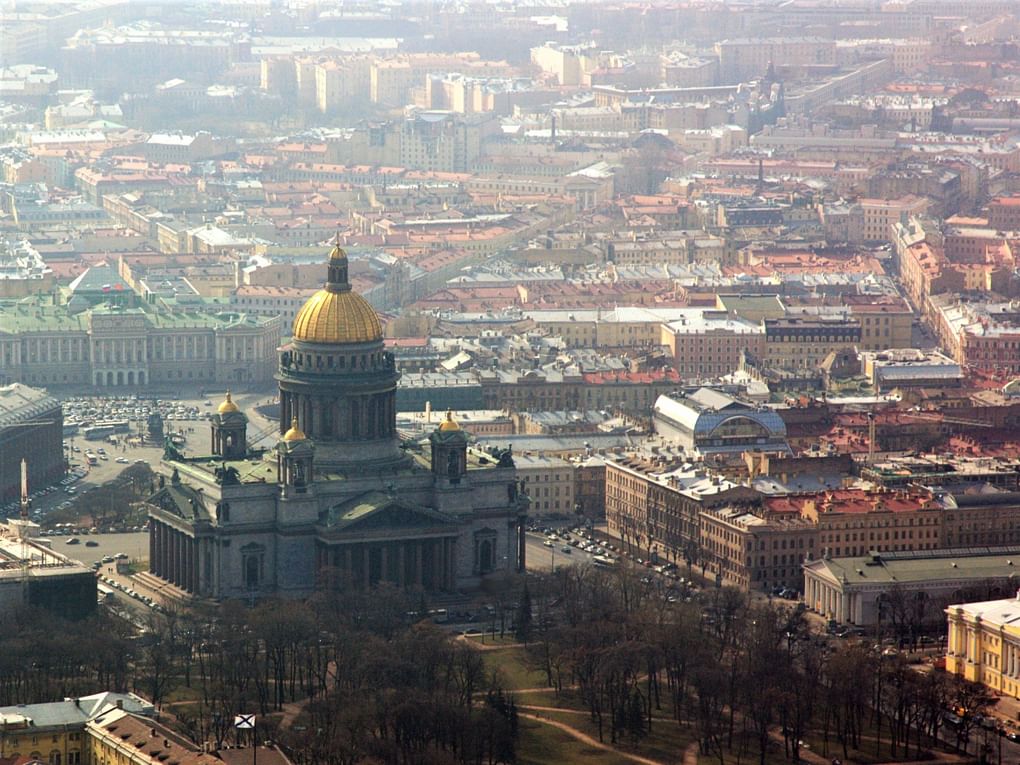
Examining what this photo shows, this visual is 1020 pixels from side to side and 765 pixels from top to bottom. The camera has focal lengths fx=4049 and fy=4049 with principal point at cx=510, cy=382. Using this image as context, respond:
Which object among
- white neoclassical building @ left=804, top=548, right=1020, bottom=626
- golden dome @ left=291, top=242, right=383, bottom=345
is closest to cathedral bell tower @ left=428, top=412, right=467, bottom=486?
golden dome @ left=291, top=242, right=383, bottom=345

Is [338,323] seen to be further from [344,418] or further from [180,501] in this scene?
[180,501]

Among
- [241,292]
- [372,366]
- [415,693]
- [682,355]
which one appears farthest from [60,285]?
[415,693]

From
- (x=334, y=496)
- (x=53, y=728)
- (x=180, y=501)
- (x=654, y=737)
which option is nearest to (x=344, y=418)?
(x=334, y=496)

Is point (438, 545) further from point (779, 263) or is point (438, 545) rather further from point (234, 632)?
point (779, 263)

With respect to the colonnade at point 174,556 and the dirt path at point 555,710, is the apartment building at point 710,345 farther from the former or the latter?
the dirt path at point 555,710

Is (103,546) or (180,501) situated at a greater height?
(180,501)
